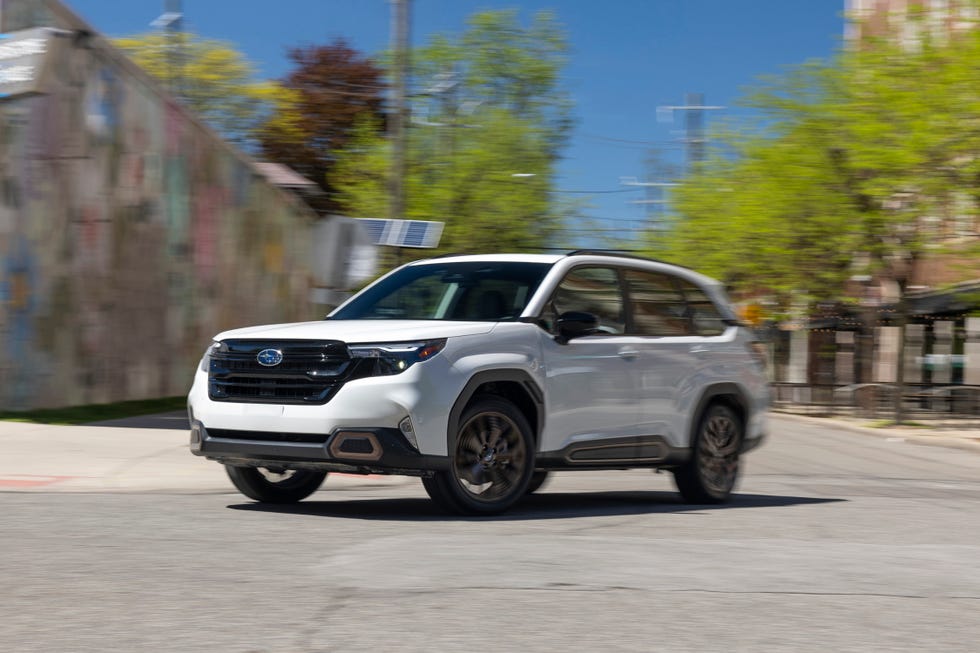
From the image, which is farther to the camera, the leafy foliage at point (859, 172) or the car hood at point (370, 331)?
the leafy foliage at point (859, 172)

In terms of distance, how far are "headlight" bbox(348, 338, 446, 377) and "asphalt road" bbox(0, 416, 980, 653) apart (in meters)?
0.95

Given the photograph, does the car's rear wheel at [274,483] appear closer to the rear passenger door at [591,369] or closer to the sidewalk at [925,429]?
the rear passenger door at [591,369]

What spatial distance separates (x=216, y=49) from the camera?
69.8m

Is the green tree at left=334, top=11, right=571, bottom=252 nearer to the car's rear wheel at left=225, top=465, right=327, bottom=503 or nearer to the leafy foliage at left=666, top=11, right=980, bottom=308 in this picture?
the leafy foliage at left=666, top=11, right=980, bottom=308

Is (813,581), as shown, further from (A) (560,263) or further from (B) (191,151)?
(B) (191,151)

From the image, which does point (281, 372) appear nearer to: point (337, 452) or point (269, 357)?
point (269, 357)

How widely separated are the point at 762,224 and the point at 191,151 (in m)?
14.0

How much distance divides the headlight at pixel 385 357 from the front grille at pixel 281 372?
0.08 metres

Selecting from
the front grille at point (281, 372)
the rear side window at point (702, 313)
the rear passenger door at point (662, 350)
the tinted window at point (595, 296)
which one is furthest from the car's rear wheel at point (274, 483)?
the rear side window at point (702, 313)

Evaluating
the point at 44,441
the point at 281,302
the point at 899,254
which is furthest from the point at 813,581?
the point at 899,254

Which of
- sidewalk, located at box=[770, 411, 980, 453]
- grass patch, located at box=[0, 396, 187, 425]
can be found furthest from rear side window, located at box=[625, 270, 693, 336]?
sidewalk, located at box=[770, 411, 980, 453]

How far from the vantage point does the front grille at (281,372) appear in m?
8.63

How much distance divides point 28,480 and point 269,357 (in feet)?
11.9

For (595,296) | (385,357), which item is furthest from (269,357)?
(595,296)
